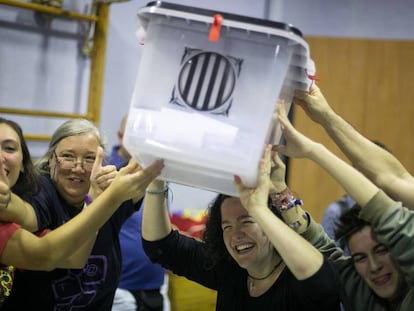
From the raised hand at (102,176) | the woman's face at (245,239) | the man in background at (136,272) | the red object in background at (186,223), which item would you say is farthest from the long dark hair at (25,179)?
the red object in background at (186,223)

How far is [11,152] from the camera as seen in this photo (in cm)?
136

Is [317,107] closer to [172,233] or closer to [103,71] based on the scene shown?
[172,233]

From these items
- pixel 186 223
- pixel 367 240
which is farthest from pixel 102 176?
pixel 186 223

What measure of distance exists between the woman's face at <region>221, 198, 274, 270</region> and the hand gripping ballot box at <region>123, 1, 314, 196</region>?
0.90 feet

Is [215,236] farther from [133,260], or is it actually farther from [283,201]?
[133,260]

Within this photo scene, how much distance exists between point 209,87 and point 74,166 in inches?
25.7

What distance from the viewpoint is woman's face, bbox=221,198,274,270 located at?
1.23 metres

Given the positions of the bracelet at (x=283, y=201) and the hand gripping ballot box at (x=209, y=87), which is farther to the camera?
the bracelet at (x=283, y=201)

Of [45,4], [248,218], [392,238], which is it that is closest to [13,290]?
[248,218]

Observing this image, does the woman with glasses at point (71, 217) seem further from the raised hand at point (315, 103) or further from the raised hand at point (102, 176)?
the raised hand at point (315, 103)

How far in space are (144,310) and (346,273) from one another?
4.27 feet

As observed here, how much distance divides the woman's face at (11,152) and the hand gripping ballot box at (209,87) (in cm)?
51

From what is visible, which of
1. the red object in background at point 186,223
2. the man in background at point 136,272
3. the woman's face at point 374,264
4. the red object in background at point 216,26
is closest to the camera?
the red object in background at point 216,26

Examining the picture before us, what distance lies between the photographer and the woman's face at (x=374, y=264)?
117cm
